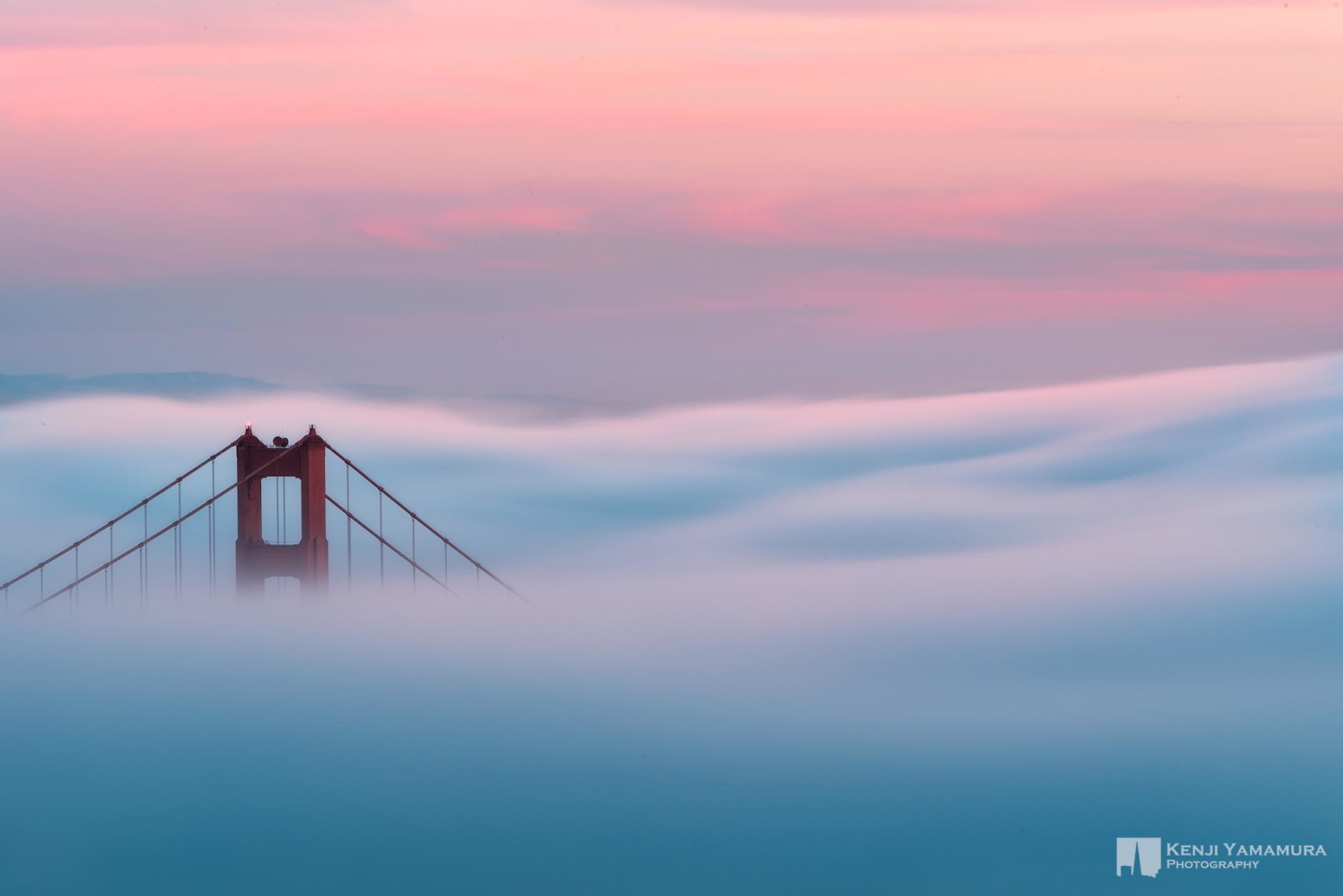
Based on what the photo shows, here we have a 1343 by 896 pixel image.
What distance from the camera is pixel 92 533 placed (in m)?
33.2

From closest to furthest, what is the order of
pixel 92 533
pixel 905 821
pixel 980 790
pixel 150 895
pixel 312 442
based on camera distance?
pixel 312 442 → pixel 92 533 → pixel 150 895 → pixel 905 821 → pixel 980 790

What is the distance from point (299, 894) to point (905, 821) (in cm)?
1764

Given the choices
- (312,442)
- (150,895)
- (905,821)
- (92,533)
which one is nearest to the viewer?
(312,442)

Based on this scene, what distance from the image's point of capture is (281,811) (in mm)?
42875

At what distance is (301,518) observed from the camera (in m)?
27.5

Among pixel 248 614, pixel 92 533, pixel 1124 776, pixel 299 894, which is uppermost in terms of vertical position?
pixel 92 533

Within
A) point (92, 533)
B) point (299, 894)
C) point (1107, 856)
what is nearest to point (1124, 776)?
point (1107, 856)

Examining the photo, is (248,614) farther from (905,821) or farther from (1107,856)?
(1107,856)

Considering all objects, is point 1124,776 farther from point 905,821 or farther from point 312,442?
point 312,442

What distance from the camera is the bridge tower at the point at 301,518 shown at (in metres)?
27.6

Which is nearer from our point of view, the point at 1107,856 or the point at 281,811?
the point at 1107,856

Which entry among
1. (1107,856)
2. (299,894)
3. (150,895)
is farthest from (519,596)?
(1107,856)

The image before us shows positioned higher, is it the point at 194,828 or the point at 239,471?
the point at 239,471

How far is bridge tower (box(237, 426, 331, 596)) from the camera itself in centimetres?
2761
